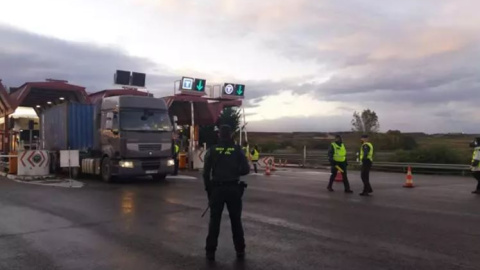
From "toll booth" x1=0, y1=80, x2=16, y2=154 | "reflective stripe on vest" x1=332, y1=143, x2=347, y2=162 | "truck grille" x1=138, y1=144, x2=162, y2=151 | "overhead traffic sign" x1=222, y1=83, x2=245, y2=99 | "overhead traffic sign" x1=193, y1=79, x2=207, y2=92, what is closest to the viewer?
"reflective stripe on vest" x1=332, y1=143, x2=347, y2=162

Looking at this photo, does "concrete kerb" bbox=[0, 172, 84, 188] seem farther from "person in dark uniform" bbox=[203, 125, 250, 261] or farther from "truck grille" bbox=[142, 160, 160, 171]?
"person in dark uniform" bbox=[203, 125, 250, 261]

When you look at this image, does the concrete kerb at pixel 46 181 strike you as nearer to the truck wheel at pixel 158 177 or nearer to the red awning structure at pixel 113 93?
the truck wheel at pixel 158 177

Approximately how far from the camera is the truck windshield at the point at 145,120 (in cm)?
1730

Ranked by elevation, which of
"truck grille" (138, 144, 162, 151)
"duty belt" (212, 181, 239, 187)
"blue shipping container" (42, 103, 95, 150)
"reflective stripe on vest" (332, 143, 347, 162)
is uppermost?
"blue shipping container" (42, 103, 95, 150)

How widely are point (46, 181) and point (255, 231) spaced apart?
499 inches

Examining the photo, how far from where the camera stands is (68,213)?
10641mm

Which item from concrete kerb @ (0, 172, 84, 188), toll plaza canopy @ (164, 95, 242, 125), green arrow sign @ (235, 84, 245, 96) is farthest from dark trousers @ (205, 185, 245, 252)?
green arrow sign @ (235, 84, 245, 96)

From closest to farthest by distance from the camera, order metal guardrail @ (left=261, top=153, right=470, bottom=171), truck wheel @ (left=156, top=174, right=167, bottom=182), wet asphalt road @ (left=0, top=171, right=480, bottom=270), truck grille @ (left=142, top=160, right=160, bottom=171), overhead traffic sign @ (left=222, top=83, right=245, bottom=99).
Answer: wet asphalt road @ (left=0, top=171, right=480, bottom=270)
truck grille @ (left=142, top=160, right=160, bottom=171)
truck wheel @ (left=156, top=174, right=167, bottom=182)
metal guardrail @ (left=261, top=153, right=470, bottom=171)
overhead traffic sign @ (left=222, top=83, right=245, bottom=99)

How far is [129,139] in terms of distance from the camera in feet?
56.2

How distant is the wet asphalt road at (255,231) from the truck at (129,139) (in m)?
3.20

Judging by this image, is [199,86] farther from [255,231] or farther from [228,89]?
[255,231]

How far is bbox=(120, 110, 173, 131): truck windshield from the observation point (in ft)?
56.7

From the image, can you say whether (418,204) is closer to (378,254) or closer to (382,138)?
(378,254)

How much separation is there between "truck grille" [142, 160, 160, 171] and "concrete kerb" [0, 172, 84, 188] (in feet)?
7.36
